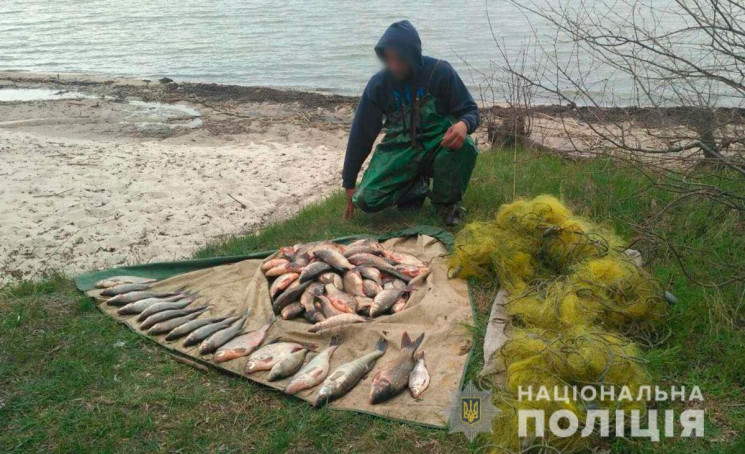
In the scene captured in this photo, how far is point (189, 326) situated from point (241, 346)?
0.48 m

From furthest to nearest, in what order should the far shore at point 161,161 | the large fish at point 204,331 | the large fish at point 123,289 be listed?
the far shore at point 161,161 → the large fish at point 123,289 → the large fish at point 204,331

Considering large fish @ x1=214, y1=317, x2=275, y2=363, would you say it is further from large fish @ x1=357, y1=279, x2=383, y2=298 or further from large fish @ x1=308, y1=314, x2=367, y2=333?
large fish @ x1=357, y1=279, x2=383, y2=298

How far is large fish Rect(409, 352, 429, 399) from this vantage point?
11.3 ft

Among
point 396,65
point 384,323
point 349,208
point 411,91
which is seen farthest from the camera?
point 349,208

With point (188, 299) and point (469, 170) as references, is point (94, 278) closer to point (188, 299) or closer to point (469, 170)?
point (188, 299)

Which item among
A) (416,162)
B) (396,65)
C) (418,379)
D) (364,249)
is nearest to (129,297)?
(364,249)

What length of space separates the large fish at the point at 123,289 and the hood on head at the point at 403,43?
2728 mm

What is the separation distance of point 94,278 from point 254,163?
12.9 feet

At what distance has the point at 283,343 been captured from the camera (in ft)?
13.0

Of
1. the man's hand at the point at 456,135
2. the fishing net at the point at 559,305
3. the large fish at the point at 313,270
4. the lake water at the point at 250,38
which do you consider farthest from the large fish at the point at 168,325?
the lake water at the point at 250,38

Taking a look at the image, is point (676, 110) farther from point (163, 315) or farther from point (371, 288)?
point (163, 315)

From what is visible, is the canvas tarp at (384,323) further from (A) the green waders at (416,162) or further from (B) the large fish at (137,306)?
(A) the green waders at (416,162)

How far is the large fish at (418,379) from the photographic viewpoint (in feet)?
11.3

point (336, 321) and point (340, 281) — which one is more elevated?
point (340, 281)
